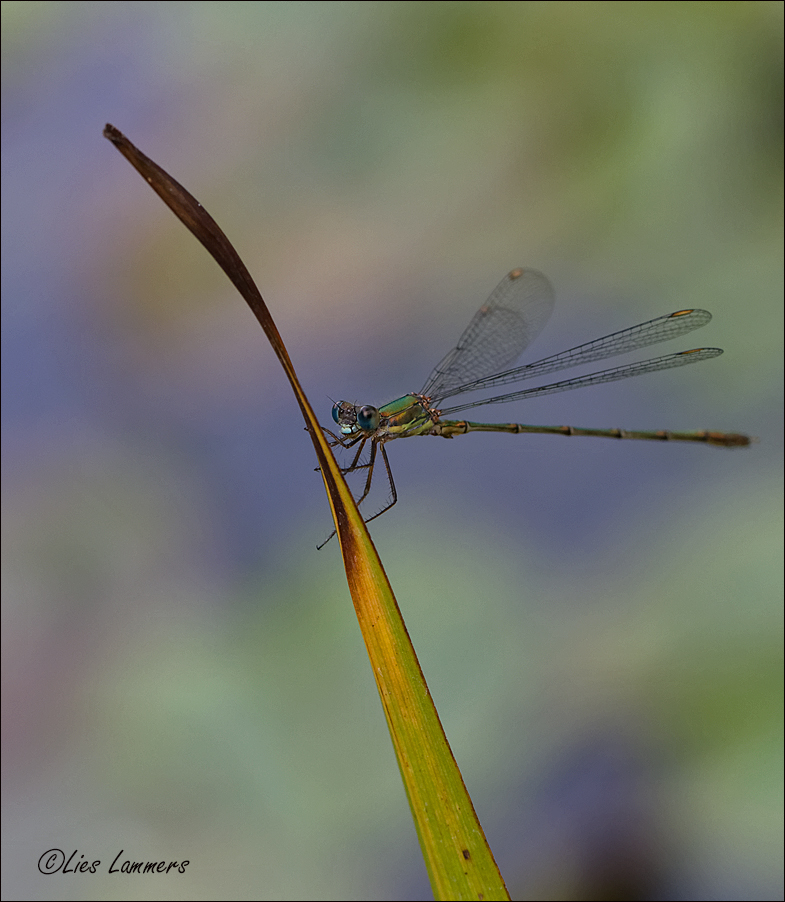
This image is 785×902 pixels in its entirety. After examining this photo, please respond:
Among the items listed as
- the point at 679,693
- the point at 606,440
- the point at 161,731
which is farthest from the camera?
the point at 606,440

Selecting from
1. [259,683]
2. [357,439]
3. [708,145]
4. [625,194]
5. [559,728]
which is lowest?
[559,728]

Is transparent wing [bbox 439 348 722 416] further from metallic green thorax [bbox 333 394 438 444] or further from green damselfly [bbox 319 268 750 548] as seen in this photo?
metallic green thorax [bbox 333 394 438 444]

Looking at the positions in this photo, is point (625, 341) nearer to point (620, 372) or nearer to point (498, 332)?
point (620, 372)

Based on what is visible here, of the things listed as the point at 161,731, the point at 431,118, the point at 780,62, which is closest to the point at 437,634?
the point at 161,731

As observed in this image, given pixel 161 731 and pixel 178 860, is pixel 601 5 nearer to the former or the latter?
pixel 161 731

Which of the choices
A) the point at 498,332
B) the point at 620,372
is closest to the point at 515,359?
the point at 498,332

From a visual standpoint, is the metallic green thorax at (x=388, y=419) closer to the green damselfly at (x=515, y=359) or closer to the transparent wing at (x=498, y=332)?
the green damselfly at (x=515, y=359)

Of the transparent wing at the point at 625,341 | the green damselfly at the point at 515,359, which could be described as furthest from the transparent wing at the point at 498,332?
the transparent wing at the point at 625,341
